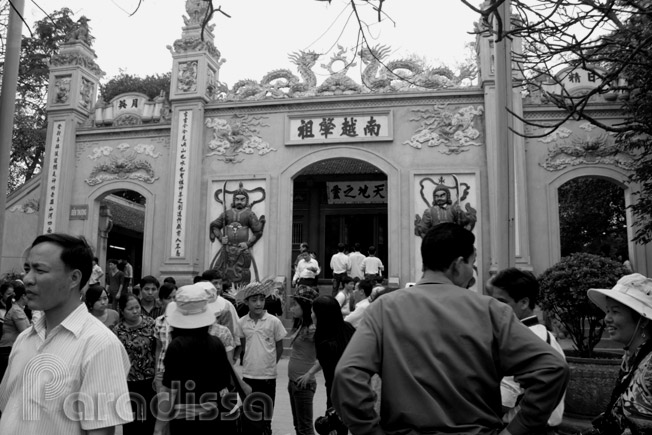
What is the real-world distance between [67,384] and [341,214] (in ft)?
46.0

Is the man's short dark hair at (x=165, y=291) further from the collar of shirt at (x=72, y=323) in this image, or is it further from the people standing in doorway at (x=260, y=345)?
the collar of shirt at (x=72, y=323)

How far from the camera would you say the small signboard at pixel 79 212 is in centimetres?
1264

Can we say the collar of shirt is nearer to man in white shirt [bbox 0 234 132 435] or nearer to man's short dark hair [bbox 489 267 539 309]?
man in white shirt [bbox 0 234 132 435]

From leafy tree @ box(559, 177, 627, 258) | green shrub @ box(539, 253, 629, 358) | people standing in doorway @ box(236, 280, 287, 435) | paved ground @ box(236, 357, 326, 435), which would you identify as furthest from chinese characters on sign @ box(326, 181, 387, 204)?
people standing in doorway @ box(236, 280, 287, 435)

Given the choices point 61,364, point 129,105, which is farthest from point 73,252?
point 129,105

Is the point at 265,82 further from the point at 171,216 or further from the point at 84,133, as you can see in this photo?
the point at 84,133

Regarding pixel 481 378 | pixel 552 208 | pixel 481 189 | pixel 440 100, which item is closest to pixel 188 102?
pixel 440 100

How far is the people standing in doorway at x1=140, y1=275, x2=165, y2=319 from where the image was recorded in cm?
493

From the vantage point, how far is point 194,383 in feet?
9.63

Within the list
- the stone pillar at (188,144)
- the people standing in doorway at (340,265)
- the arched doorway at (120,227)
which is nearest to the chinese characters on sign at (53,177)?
the arched doorway at (120,227)

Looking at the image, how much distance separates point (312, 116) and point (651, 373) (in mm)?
10332

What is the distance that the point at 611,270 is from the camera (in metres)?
5.15

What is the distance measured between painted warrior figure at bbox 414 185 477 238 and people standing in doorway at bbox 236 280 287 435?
6.63 metres

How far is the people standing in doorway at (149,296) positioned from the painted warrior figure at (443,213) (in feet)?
21.6
